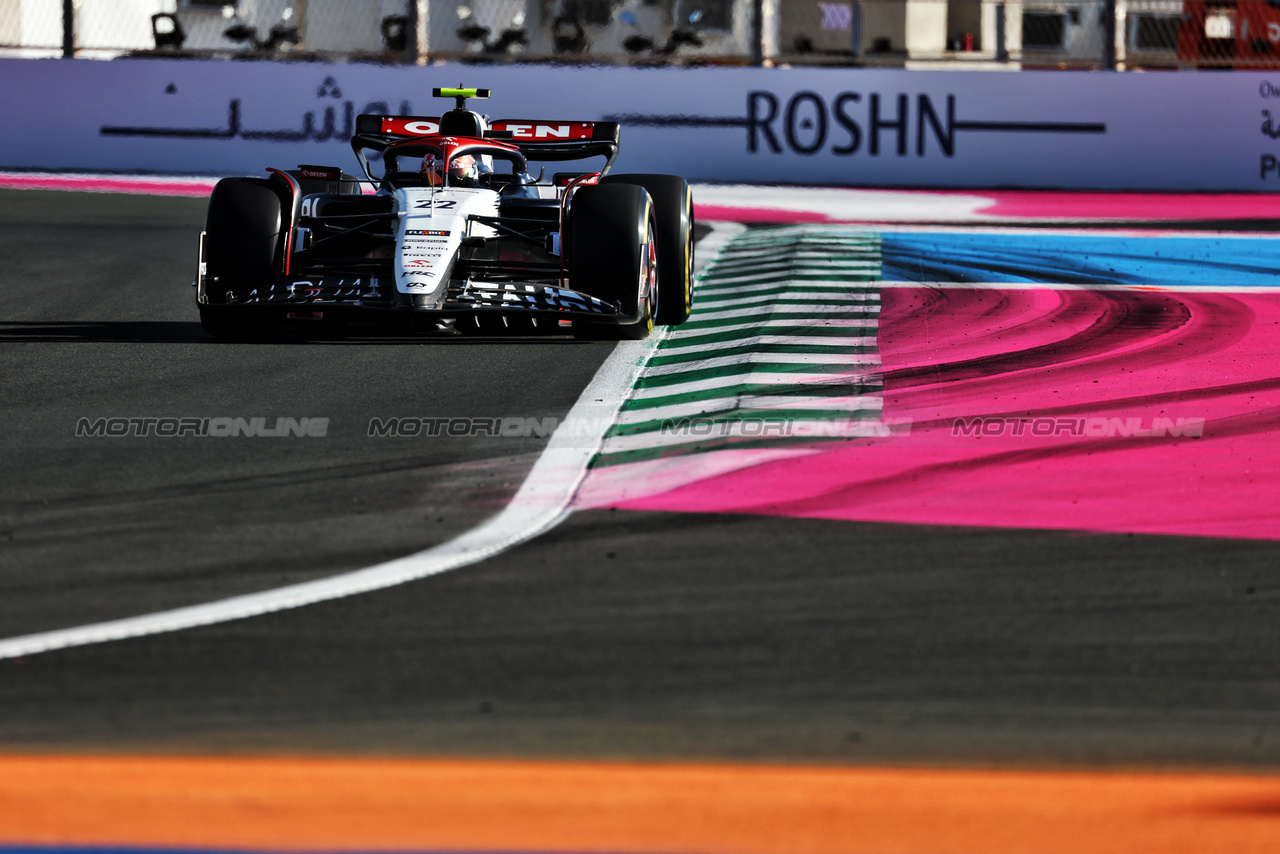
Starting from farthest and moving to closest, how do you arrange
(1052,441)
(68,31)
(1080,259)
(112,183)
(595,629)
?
1. (68,31)
2. (112,183)
3. (1080,259)
4. (1052,441)
5. (595,629)

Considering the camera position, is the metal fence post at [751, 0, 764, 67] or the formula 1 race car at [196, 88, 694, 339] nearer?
the formula 1 race car at [196, 88, 694, 339]

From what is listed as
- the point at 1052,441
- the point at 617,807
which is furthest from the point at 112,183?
the point at 617,807

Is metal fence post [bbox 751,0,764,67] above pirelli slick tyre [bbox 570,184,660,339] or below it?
above

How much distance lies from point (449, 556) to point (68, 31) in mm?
16332

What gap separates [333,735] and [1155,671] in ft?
5.75

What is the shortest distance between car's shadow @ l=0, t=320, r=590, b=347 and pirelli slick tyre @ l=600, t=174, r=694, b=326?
0.57m

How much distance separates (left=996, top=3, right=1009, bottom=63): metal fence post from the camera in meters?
18.5

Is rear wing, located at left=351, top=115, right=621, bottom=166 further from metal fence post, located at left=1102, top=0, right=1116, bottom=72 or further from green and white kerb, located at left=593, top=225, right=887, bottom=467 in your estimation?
metal fence post, located at left=1102, top=0, right=1116, bottom=72

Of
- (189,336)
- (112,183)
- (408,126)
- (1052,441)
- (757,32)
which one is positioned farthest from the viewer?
(757,32)

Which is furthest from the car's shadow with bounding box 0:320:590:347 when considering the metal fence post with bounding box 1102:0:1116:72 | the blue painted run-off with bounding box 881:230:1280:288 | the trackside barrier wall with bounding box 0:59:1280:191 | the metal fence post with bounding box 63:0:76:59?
the metal fence post with bounding box 1102:0:1116:72

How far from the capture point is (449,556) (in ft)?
15.0

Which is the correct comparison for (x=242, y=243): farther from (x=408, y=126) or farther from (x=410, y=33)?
(x=410, y=33)

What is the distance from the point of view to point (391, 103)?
1859cm

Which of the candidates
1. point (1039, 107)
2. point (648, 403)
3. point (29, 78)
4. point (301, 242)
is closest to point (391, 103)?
point (29, 78)
